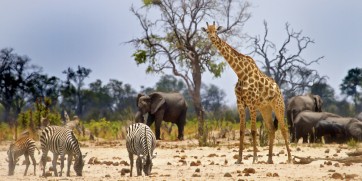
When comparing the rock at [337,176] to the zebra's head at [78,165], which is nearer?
the rock at [337,176]

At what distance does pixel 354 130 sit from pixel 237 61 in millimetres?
10679

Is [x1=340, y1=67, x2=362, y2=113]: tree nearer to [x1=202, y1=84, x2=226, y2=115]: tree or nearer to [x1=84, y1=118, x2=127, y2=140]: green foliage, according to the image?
[x1=202, y1=84, x2=226, y2=115]: tree

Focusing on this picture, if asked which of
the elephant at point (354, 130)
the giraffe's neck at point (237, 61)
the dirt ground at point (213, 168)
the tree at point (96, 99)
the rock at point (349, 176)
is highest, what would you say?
the tree at point (96, 99)

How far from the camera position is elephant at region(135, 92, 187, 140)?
2959cm

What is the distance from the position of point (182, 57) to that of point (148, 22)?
8.03 feet

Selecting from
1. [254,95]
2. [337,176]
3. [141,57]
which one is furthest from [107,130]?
[337,176]

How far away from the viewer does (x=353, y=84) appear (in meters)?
70.6

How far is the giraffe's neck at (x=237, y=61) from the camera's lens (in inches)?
625

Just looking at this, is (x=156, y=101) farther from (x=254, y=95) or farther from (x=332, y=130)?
(x=254, y=95)

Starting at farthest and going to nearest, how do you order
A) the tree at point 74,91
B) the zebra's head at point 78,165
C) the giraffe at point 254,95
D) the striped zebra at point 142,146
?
the tree at point 74,91, the giraffe at point 254,95, the zebra's head at point 78,165, the striped zebra at point 142,146

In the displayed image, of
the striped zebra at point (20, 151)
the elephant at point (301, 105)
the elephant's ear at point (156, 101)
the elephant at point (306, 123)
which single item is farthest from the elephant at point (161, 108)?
the striped zebra at point (20, 151)

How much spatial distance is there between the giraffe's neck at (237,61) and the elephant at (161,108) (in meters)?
12.8

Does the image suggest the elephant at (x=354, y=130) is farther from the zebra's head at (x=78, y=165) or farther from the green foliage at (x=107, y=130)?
the zebra's head at (x=78, y=165)

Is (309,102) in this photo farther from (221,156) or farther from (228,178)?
(228,178)
